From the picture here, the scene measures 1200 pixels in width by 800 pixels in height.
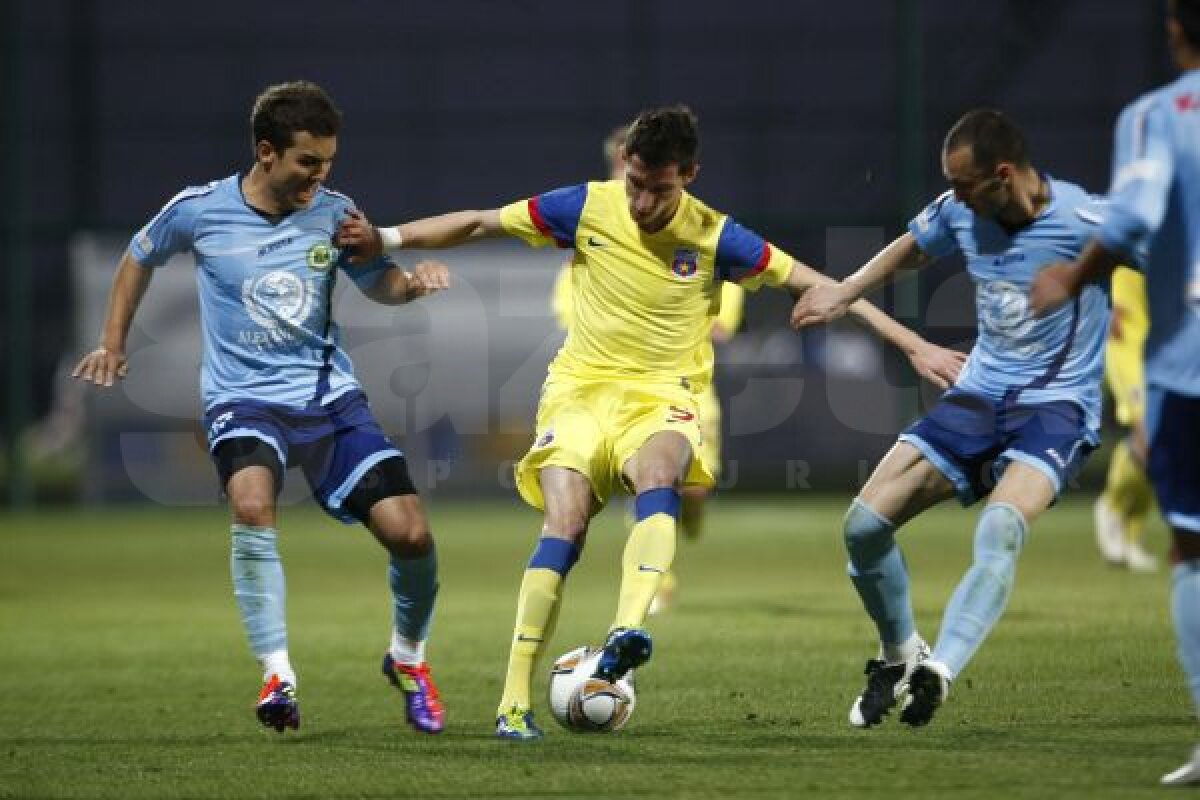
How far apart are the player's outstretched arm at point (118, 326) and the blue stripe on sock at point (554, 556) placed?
5.25 ft

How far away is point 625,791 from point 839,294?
6.90 feet

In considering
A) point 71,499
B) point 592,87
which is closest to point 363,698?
point 71,499

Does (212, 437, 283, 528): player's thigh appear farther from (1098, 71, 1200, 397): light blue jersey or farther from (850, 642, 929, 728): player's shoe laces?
(1098, 71, 1200, 397): light blue jersey

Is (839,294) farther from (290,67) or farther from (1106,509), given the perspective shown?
(290,67)

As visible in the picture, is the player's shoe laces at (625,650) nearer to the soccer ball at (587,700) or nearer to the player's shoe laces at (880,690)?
the soccer ball at (587,700)

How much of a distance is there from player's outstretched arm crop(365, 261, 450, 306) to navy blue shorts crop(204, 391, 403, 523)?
45cm

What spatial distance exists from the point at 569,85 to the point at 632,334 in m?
17.5

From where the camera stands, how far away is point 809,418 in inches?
992

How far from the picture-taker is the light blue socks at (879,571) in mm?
6922

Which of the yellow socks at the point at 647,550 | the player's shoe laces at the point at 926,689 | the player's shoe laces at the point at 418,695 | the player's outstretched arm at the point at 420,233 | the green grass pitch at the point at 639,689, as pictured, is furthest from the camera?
the player's outstretched arm at the point at 420,233

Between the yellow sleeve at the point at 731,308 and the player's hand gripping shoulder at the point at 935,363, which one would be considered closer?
the player's hand gripping shoulder at the point at 935,363

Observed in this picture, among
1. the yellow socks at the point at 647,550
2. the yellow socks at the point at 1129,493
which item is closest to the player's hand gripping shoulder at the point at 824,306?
the yellow socks at the point at 647,550

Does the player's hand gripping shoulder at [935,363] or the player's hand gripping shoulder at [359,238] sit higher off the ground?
the player's hand gripping shoulder at [359,238]

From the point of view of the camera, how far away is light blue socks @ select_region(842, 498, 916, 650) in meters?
6.92
